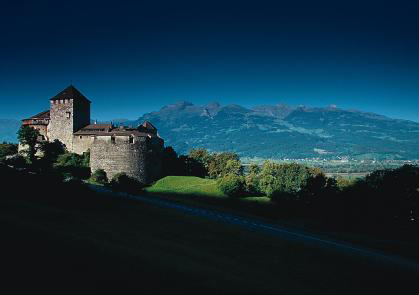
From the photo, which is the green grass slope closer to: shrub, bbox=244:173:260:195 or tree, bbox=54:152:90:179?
shrub, bbox=244:173:260:195

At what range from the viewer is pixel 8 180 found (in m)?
30.1

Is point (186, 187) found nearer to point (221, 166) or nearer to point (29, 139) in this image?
point (221, 166)

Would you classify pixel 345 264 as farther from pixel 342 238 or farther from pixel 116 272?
pixel 342 238

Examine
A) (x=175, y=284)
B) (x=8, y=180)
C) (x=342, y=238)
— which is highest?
(x=8, y=180)

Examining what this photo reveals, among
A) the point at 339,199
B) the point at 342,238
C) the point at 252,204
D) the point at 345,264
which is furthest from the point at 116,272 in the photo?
the point at 252,204

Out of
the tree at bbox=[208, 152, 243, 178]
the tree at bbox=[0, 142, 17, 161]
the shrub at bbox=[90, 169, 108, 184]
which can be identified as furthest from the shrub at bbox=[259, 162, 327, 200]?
the tree at bbox=[0, 142, 17, 161]

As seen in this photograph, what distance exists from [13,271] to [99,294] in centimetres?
285

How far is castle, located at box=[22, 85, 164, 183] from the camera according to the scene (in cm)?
6241

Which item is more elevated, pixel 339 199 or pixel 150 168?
pixel 150 168

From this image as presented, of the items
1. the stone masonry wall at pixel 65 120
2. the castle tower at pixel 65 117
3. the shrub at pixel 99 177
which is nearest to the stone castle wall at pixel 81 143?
the stone masonry wall at pixel 65 120

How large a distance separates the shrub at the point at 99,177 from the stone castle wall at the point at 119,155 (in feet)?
3.32

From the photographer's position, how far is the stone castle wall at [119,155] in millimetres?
62094

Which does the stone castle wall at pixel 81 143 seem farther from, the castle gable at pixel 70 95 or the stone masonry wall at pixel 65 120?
the castle gable at pixel 70 95

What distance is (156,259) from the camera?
14.8 meters
